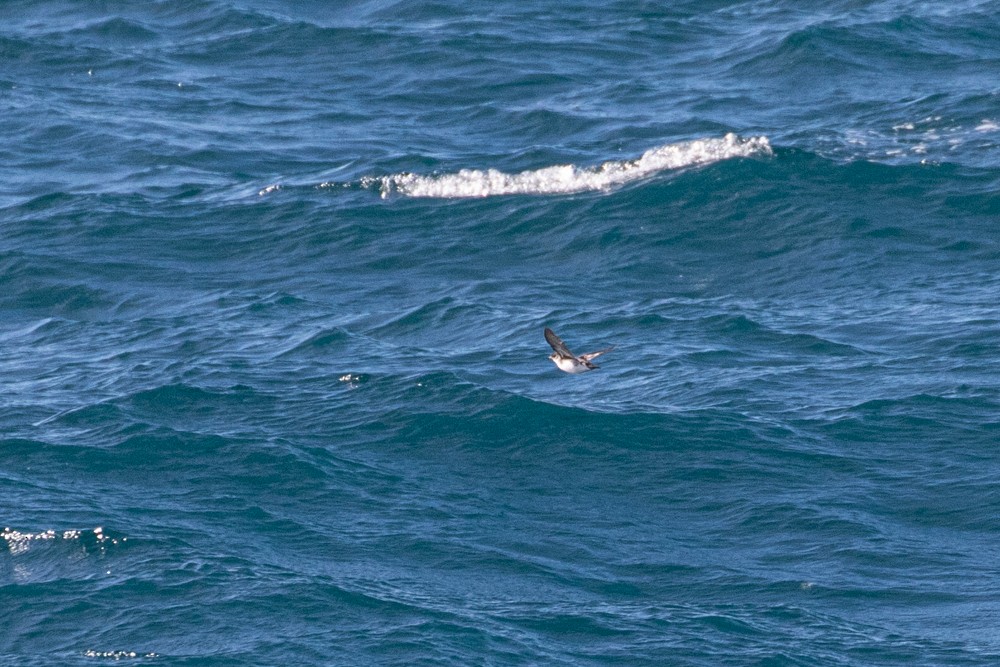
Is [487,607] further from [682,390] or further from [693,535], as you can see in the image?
[682,390]

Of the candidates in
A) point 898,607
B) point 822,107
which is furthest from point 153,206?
point 898,607

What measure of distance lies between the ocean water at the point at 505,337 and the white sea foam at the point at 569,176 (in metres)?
0.10

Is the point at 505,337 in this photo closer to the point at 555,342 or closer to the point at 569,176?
the point at 569,176

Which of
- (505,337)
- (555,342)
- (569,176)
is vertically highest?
(555,342)

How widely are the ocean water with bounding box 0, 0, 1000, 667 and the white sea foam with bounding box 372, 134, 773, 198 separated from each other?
10 centimetres

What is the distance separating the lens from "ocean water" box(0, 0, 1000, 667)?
95.8 ft

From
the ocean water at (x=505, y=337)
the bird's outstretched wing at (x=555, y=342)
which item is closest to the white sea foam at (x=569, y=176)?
the ocean water at (x=505, y=337)

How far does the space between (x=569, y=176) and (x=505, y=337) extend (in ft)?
24.7

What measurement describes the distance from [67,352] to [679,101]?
17.7 metres

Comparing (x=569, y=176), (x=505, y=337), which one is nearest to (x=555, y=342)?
(x=505, y=337)

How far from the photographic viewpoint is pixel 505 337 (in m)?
37.4

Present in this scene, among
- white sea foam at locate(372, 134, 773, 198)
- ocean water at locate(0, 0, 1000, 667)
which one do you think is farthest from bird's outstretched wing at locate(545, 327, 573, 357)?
white sea foam at locate(372, 134, 773, 198)

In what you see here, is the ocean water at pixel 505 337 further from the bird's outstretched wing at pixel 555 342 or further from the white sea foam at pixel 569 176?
the bird's outstretched wing at pixel 555 342

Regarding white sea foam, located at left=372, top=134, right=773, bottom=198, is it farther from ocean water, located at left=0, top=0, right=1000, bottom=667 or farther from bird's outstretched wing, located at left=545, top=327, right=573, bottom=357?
bird's outstretched wing, located at left=545, top=327, right=573, bottom=357
